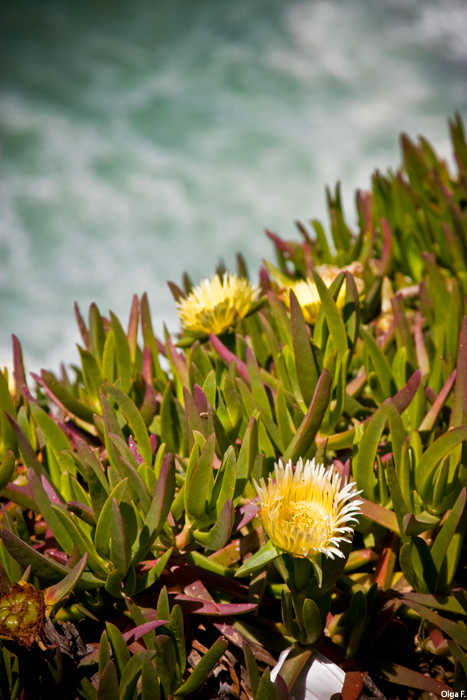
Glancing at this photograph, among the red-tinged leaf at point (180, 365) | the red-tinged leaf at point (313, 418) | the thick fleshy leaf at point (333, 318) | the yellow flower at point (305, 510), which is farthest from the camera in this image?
the red-tinged leaf at point (180, 365)

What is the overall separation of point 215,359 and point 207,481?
0.97 feet

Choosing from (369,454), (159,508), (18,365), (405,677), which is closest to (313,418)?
(369,454)

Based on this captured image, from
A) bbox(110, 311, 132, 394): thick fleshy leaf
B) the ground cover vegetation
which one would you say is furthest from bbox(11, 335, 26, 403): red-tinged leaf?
bbox(110, 311, 132, 394): thick fleshy leaf

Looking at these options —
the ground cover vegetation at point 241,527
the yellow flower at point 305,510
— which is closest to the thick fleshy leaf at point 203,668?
the ground cover vegetation at point 241,527

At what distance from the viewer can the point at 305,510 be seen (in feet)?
1.85

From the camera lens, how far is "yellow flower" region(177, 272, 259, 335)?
84cm

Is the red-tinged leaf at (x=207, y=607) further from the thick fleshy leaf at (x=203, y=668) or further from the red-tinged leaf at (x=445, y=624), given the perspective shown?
the red-tinged leaf at (x=445, y=624)

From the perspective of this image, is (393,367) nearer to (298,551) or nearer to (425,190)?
(298,551)

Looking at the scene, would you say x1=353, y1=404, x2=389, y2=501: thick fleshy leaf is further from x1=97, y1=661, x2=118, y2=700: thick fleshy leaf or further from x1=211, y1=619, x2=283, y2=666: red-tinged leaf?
x1=97, y1=661, x2=118, y2=700: thick fleshy leaf

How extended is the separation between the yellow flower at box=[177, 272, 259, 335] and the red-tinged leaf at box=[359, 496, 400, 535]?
0.34 metres

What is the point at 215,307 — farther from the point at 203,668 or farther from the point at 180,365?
the point at 203,668

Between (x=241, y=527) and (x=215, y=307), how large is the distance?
A: 1.11 ft

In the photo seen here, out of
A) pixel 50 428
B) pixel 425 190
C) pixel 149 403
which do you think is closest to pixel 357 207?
pixel 425 190

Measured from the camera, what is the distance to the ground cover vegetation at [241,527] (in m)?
0.56
